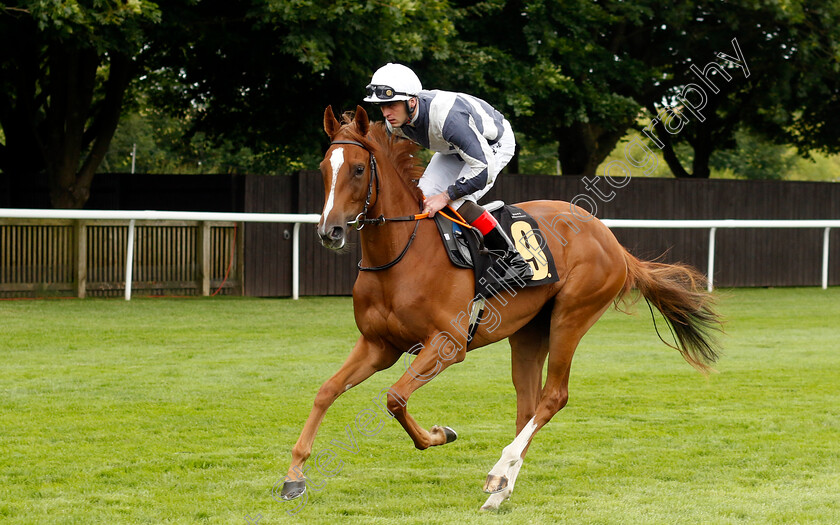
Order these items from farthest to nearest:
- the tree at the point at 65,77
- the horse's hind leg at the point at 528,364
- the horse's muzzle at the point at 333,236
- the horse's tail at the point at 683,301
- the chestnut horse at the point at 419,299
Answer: the tree at the point at 65,77
the horse's tail at the point at 683,301
the horse's hind leg at the point at 528,364
the chestnut horse at the point at 419,299
the horse's muzzle at the point at 333,236

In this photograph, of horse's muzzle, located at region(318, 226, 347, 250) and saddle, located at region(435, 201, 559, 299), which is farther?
saddle, located at region(435, 201, 559, 299)

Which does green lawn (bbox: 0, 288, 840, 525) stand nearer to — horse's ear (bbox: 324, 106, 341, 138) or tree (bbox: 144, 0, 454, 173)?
horse's ear (bbox: 324, 106, 341, 138)

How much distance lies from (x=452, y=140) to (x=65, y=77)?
38.1 ft

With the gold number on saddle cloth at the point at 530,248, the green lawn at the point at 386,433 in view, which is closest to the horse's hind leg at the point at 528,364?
the green lawn at the point at 386,433

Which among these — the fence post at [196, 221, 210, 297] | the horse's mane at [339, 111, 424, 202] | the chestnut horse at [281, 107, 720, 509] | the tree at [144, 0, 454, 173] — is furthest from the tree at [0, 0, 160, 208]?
the chestnut horse at [281, 107, 720, 509]

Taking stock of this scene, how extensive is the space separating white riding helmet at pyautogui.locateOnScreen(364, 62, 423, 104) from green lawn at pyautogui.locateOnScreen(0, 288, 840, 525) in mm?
1867

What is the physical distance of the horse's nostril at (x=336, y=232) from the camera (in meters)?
4.20

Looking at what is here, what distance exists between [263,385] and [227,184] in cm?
968

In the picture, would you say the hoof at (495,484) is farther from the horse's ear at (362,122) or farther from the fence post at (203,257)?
the fence post at (203,257)

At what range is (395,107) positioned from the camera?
187 inches

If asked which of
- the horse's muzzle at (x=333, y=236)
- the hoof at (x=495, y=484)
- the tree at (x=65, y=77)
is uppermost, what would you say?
the tree at (x=65, y=77)

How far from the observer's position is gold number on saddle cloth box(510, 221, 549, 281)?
527 cm

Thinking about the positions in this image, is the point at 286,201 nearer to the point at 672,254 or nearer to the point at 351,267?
the point at 351,267

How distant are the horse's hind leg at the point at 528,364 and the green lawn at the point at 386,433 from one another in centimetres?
31
